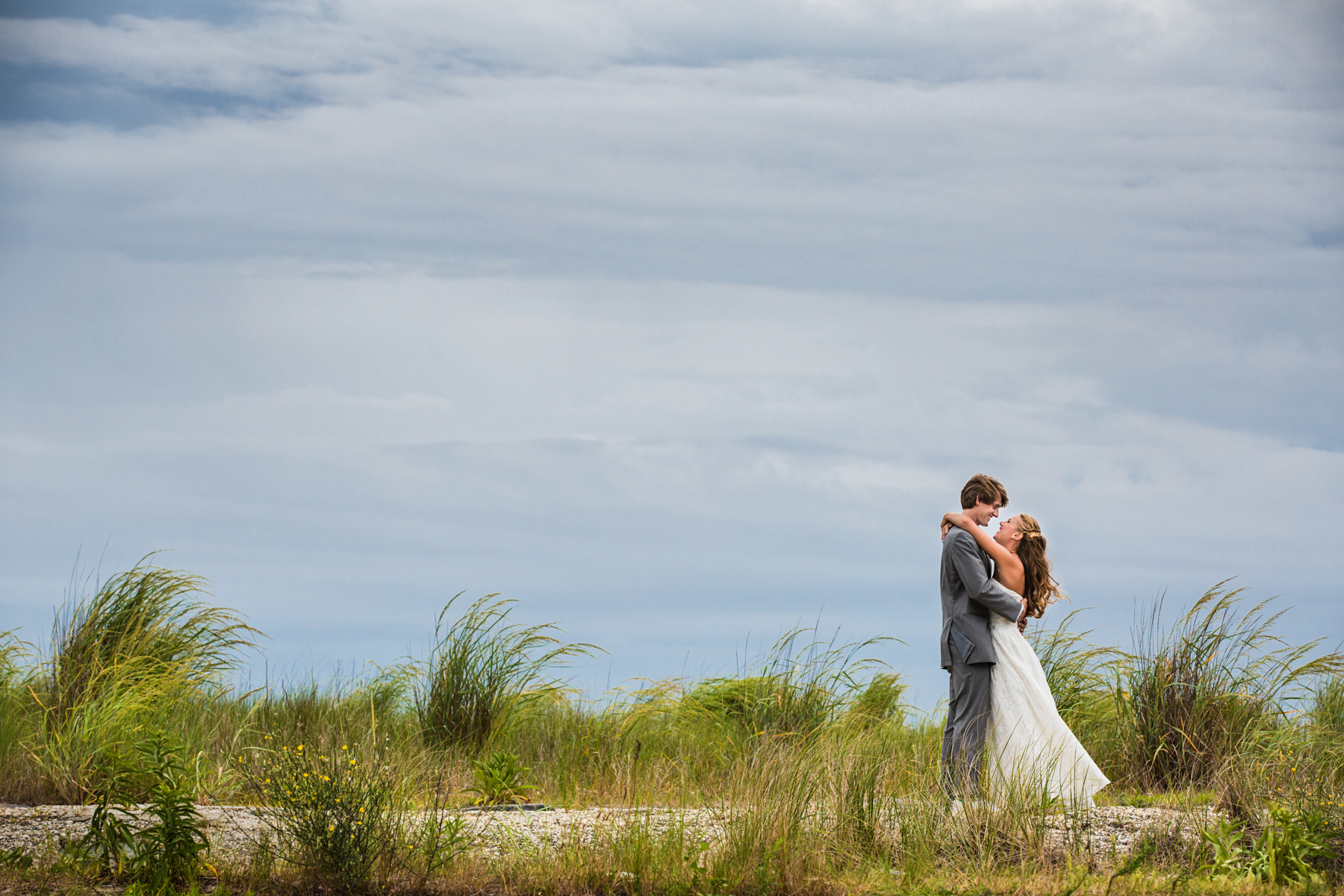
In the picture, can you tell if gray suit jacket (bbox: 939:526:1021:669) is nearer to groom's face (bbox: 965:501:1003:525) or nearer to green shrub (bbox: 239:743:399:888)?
groom's face (bbox: 965:501:1003:525)

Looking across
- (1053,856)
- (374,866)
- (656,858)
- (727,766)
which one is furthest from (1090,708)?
(374,866)

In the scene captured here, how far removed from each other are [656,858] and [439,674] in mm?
4859

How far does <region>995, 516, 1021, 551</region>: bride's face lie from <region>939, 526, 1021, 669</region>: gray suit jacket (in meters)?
0.26

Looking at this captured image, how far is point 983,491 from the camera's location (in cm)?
707

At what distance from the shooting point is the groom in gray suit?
6836mm

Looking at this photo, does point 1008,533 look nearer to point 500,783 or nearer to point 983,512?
point 983,512

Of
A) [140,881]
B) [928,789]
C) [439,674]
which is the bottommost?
[140,881]

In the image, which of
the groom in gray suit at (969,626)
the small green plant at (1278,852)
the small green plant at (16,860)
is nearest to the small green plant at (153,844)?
the small green plant at (16,860)

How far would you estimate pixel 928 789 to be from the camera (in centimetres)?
655

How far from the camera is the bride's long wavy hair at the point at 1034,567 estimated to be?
729cm

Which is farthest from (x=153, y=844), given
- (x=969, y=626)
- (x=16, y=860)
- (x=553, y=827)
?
(x=969, y=626)

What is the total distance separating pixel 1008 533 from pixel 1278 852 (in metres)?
2.31

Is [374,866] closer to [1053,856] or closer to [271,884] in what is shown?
[271,884]

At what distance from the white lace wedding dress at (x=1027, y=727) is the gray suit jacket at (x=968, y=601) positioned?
10 centimetres
